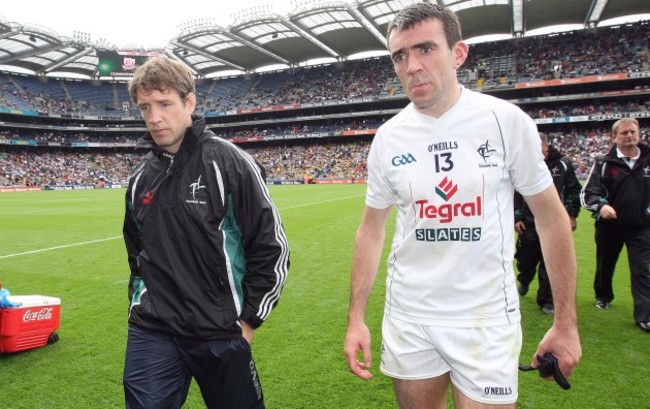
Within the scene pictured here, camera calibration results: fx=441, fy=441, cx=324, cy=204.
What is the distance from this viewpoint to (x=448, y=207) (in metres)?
1.95

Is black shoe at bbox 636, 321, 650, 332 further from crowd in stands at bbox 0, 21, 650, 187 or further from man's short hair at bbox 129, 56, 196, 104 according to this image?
crowd in stands at bbox 0, 21, 650, 187

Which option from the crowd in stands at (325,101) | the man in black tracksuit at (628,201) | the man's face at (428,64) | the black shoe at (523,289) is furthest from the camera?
the crowd in stands at (325,101)

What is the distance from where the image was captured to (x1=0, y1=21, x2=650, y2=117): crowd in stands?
46406 millimetres

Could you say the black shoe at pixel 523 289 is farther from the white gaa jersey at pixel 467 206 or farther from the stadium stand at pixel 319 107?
the stadium stand at pixel 319 107

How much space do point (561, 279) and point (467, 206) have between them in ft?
1.61

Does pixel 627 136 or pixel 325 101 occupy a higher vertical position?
pixel 325 101

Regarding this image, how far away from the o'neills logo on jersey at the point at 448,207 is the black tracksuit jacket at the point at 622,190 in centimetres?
409

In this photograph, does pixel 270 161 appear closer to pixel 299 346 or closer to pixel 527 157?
pixel 299 346

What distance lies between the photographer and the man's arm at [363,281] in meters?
2.13

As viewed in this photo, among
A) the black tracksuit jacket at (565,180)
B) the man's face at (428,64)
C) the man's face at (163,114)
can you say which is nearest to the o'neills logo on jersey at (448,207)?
the man's face at (428,64)

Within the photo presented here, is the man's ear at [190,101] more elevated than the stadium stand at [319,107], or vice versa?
the stadium stand at [319,107]

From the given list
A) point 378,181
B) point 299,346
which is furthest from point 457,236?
point 299,346

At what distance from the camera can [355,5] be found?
39156 millimetres

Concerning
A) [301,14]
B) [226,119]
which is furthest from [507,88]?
[226,119]
